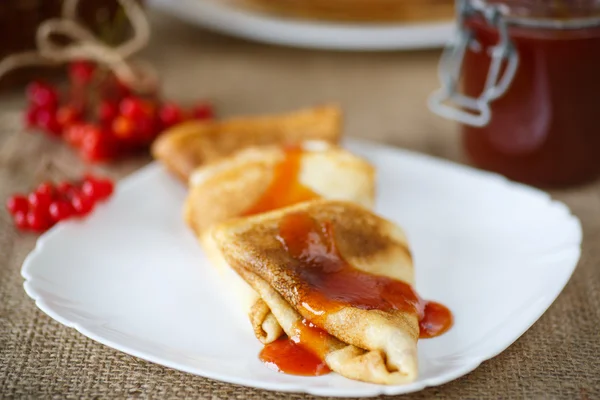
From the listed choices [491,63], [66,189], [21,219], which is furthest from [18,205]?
[491,63]

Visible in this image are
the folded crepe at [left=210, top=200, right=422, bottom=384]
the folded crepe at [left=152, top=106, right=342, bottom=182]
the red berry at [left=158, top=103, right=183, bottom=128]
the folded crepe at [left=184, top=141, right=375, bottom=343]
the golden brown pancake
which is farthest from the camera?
the golden brown pancake

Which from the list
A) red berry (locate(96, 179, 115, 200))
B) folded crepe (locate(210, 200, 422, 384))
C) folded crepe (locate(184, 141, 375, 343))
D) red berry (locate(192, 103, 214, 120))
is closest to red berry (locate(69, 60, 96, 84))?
red berry (locate(192, 103, 214, 120))

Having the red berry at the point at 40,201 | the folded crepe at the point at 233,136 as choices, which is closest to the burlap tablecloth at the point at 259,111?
A: the red berry at the point at 40,201

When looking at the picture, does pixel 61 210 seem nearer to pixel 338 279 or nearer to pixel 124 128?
pixel 124 128

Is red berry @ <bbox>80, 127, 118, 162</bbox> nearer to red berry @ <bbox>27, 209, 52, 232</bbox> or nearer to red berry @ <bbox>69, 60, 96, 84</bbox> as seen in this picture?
red berry @ <bbox>69, 60, 96, 84</bbox>

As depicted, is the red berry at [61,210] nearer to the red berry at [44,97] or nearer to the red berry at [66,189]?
the red berry at [66,189]

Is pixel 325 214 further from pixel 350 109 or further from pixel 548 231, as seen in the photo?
pixel 350 109
